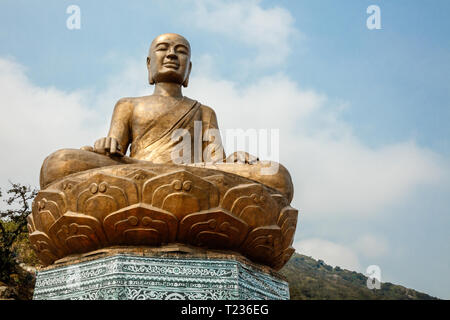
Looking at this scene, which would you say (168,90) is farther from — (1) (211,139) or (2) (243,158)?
(2) (243,158)

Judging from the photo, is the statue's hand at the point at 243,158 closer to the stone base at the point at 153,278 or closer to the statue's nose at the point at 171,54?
the stone base at the point at 153,278

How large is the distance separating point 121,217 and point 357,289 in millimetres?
13737

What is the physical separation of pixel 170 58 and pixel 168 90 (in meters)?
0.33

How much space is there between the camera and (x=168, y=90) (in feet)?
16.5

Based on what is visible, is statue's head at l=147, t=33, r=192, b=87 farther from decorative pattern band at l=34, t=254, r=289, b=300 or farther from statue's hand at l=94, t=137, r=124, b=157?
decorative pattern band at l=34, t=254, r=289, b=300

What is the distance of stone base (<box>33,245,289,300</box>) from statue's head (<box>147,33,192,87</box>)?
239cm

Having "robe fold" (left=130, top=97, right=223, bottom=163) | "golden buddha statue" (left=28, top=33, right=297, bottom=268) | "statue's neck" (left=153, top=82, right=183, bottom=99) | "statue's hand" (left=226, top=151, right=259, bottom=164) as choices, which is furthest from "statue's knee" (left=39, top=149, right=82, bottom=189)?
"statue's neck" (left=153, top=82, right=183, bottom=99)

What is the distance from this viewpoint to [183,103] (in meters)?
4.85

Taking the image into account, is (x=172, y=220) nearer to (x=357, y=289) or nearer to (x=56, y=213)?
(x=56, y=213)

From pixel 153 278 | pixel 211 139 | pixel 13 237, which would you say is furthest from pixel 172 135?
pixel 13 237

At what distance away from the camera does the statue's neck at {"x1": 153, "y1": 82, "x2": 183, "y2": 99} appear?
5006 mm

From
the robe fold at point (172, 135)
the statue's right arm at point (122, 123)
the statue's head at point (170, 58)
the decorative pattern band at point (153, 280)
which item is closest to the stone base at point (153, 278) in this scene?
the decorative pattern band at point (153, 280)
